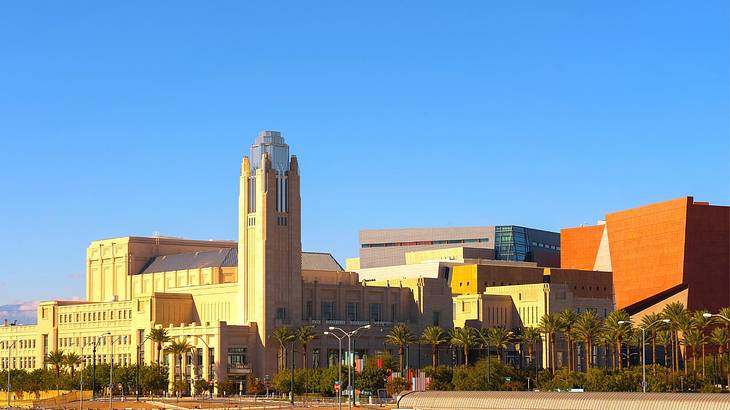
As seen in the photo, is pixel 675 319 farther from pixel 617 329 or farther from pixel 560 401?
pixel 560 401

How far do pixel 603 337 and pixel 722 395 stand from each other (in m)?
101

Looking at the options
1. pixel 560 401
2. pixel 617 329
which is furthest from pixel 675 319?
pixel 560 401

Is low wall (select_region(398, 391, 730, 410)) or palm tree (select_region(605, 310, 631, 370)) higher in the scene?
palm tree (select_region(605, 310, 631, 370))

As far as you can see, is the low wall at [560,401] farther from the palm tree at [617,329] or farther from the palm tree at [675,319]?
the palm tree at [675,319]

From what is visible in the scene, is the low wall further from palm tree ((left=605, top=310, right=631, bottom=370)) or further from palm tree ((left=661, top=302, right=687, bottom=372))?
palm tree ((left=661, top=302, right=687, bottom=372))

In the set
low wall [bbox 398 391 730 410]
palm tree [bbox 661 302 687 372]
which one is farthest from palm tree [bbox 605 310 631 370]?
low wall [bbox 398 391 730 410]

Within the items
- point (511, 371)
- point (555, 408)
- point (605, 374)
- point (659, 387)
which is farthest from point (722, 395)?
point (511, 371)

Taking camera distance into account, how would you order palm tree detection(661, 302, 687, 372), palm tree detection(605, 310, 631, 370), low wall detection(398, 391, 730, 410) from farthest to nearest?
palm tree detection(605, 310, 631, 370) → palm tree detection(661, 302, 687, 372) → low wall detection(398, 391, 730, 410)

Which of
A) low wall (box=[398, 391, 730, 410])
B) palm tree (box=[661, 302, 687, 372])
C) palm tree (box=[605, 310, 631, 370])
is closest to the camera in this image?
low wall (box=[398, 391, 730, 410])

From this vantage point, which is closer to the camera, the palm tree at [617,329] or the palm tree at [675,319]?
the palm tree at [675,319]

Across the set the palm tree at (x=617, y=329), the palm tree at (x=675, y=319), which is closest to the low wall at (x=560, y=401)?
the palm tree at (x=617, y=329)

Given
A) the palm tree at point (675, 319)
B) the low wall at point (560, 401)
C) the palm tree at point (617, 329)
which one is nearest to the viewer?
the low wall at point (560, 401)

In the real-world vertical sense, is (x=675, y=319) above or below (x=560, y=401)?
above

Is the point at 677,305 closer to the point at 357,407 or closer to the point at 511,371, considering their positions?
the point at 511,371
